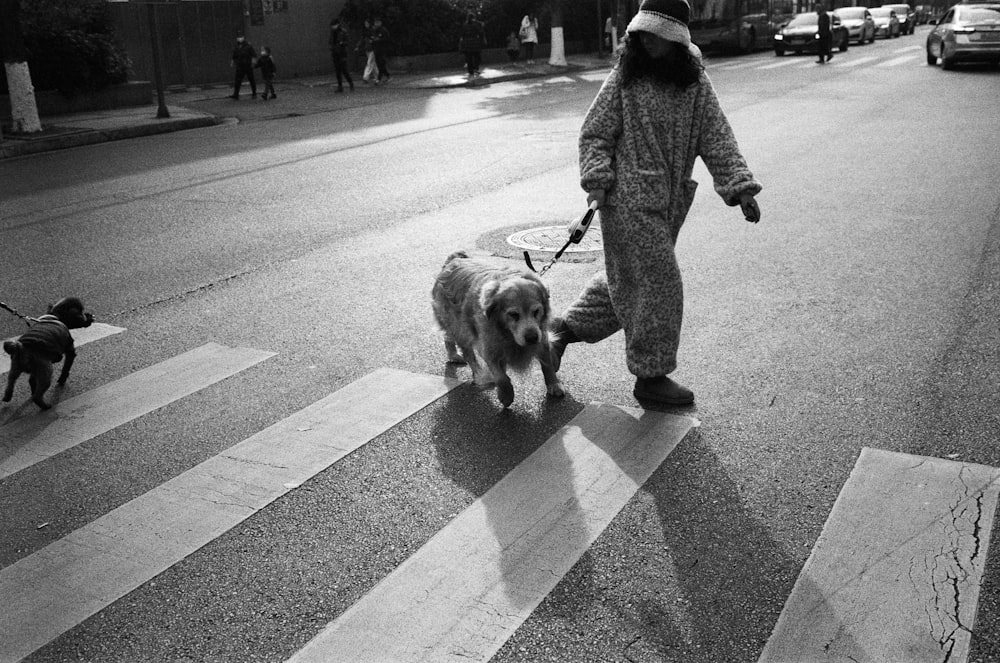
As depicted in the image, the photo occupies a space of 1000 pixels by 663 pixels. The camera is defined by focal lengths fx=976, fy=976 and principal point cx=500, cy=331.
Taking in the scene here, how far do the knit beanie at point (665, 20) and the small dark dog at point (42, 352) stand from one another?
3.32 meters

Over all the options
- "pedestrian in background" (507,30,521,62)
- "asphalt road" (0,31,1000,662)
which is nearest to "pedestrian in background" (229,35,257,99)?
"asphalt road" (0,31,1000,662)

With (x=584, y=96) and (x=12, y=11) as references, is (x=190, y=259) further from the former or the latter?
(x=584, y=96)

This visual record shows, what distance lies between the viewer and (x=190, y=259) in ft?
26.6

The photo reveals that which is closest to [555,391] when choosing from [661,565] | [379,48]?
[661,565]

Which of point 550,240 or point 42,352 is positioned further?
point 550,240

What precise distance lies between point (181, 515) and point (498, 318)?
1.66 metres

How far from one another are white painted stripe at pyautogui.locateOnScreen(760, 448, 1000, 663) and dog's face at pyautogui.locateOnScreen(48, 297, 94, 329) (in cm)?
410

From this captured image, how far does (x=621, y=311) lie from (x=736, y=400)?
2.44 ft

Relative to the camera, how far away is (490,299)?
461 cm

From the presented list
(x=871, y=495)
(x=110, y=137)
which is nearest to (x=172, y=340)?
(x=871, y=495)

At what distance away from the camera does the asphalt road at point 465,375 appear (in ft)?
10.7

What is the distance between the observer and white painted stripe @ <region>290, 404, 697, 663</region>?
3.05 m

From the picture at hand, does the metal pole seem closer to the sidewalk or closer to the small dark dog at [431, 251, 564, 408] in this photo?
the sidewalk

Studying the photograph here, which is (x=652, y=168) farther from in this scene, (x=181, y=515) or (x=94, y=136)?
(x=94, y=136)
